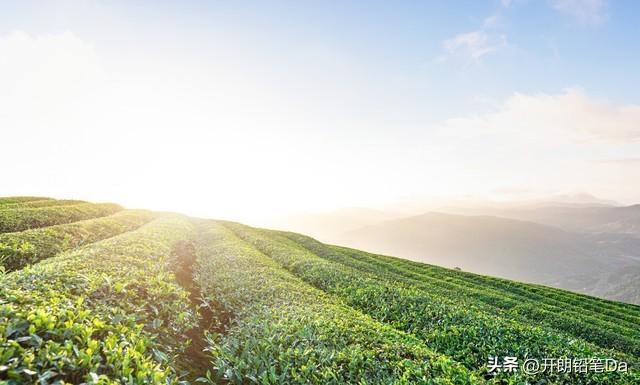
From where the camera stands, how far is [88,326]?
7.39 metres

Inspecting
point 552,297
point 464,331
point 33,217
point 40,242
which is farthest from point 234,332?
point 552,297

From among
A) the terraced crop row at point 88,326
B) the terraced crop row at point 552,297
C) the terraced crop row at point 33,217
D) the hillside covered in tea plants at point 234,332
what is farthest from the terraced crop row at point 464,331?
the terraced crop row at point 33,217

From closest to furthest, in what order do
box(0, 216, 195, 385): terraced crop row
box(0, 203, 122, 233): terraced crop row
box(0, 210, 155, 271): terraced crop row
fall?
box(0, 216, 195, 385): terraced crop row, box(0, 210, 155, 271): terraced crop row, box(0, 203, 122, 233): terraced crop row

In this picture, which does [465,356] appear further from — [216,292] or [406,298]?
[216,292]

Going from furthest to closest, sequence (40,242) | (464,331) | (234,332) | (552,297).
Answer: (552,297) < (40,242) < (464,331) < (234,332)

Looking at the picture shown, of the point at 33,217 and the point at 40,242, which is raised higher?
the point at 33,217

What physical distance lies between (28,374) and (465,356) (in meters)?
11.6

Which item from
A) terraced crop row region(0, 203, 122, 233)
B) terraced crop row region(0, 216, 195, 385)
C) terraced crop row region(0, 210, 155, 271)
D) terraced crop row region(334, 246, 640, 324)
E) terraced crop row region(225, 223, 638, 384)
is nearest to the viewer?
terraced crop row region(0, 216, 195, 385)

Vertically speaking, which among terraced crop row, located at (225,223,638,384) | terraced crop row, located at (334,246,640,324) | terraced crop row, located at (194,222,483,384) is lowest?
terraced crop row, located at (334,246,640,324)

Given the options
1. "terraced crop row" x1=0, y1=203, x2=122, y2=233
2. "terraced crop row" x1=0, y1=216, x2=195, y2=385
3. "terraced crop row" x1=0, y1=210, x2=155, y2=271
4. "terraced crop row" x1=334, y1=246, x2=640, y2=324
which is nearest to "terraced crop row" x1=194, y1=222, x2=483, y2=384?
"terraced crop row" x1=0, y1=216, x2=195, y2=385

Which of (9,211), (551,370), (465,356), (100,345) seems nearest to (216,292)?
(100,345)

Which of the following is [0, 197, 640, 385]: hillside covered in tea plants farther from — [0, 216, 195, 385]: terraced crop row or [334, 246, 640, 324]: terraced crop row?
[334, 246, 640, 324]: terraced crop row

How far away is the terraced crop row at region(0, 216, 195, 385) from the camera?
18.9ft

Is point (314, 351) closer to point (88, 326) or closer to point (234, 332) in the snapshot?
point (234, 332)
